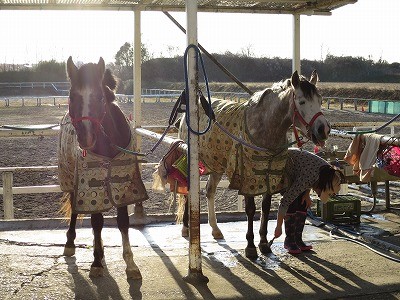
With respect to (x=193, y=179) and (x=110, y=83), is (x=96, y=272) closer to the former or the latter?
(x=193, y=179)

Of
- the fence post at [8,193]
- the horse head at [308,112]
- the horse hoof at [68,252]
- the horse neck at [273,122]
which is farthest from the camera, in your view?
the fence post at [8,193]

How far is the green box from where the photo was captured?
Result: 6.39 meters

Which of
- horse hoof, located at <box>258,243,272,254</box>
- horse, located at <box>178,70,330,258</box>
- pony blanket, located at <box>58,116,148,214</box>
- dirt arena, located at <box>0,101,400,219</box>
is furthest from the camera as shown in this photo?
dirt arena, located at <box>0,101,400,219</box>

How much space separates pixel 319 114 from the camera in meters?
4.88

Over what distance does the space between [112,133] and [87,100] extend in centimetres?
50

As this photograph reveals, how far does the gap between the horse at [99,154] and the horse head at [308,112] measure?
1.42 m

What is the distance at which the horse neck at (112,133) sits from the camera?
4652 mm

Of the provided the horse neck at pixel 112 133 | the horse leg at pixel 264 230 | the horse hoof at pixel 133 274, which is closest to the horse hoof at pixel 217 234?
the horse leg at pixel 264 230

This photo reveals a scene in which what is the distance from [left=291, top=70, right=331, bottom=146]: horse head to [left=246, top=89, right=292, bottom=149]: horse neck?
118 mm

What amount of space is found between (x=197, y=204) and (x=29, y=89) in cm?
4575

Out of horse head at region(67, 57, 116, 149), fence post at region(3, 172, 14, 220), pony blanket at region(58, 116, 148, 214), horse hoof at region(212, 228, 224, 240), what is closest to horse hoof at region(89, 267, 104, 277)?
pony blanket at region(58, 116, 148, 214)

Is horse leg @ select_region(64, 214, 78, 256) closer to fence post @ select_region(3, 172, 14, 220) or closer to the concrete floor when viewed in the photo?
the concrete floor

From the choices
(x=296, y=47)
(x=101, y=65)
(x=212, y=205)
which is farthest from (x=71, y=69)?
(x=296, y=47)

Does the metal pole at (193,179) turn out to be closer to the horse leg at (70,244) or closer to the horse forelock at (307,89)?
the horse forelock at (307,89)
